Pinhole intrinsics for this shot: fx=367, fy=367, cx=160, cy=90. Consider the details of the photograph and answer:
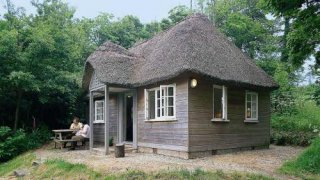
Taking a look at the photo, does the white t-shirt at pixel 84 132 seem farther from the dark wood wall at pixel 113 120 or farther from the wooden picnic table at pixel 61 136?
the dark wood wall at pixel 113 120

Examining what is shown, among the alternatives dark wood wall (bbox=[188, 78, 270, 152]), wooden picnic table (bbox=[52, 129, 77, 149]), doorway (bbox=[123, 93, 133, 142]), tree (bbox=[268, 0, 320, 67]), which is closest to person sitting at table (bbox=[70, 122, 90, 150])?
wooden picnic table (bbox=[52, 129, 77, 149])

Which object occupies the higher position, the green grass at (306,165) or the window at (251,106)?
the window at (251,106)

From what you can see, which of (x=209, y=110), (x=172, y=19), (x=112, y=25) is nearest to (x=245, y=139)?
(x=209, y=110)

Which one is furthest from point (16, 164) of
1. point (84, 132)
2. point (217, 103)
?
point (217, 103)

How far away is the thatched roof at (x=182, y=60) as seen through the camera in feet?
45.2

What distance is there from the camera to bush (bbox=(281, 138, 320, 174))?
10.9 metres

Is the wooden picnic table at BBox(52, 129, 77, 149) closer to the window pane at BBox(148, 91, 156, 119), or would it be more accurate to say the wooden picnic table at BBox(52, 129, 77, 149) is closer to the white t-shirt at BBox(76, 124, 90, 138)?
the white t-shirt at BBox(76, 124, 90, 138)

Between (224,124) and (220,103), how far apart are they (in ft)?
2.82

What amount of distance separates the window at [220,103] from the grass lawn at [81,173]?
16.9ft

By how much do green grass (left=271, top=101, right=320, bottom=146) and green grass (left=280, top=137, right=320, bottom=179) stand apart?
19.8 ft

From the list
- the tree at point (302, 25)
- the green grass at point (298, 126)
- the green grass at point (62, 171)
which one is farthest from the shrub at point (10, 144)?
the tree at point (302, 25)

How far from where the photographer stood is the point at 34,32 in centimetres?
1803

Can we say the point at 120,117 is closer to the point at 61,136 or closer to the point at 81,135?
the point at 81,135

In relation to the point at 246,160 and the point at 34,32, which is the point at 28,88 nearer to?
the point at 34,32
